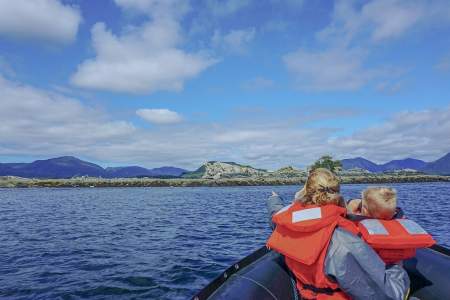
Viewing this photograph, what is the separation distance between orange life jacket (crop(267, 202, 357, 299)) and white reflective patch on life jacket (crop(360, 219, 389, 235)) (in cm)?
15

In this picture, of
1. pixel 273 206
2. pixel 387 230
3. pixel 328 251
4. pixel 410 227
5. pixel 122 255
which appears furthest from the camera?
pixel 122 255

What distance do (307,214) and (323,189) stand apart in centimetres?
38

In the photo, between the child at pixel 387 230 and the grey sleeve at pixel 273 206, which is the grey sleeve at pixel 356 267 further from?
the grey sleeve at pixel 273 206

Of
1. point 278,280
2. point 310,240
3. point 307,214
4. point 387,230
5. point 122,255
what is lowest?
point 122,255

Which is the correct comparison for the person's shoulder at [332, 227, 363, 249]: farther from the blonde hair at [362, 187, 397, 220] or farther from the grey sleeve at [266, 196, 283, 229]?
the grey sleeve at [266, 196, 283, 229]

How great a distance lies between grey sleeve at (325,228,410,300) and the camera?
161 inches

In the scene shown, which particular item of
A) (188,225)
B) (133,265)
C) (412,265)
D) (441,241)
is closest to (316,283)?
(412,265)

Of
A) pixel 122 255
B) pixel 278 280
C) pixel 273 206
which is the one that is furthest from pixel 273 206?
pixel 122 255

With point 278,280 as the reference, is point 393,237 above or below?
above

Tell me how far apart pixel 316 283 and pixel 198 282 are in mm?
6359

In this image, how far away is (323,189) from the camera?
15.1ft

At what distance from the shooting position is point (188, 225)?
844 inches

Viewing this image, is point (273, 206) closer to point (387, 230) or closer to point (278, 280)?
point (278, 280)

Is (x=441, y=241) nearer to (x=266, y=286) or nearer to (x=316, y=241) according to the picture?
(x=266, y=286)
